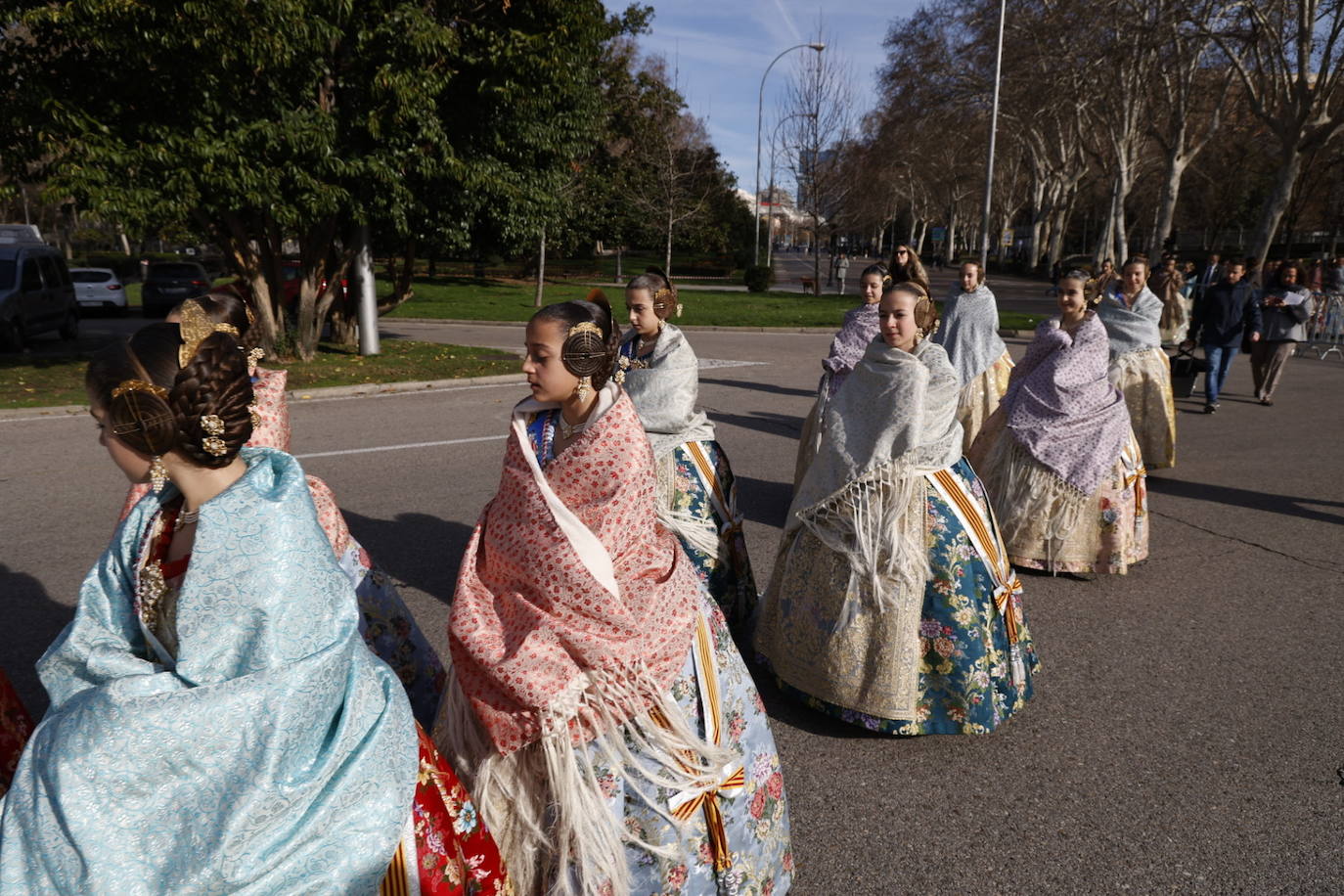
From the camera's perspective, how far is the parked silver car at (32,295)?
1510cm

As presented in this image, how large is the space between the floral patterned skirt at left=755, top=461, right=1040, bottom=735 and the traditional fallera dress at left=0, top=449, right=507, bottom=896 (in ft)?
7.05

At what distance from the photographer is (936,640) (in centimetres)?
369

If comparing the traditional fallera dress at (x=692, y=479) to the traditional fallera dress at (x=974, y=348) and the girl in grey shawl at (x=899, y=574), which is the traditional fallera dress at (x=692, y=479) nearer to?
the girl in grey shawl at (x=899, y=574)

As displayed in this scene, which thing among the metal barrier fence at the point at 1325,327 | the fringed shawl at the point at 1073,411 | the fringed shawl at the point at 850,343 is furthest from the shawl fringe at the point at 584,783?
the metal barrier fence at the point at 1325,327

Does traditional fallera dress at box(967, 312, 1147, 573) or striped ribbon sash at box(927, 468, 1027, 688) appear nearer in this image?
striped ribbon sash at box(927, 468, 1027, 688)

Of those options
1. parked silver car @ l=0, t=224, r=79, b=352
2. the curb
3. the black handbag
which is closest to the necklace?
the curb

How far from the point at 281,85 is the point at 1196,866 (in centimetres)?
1216

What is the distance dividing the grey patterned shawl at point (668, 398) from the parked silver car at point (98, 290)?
77.3ft

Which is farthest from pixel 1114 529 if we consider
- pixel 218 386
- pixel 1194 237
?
pixel 1194 237

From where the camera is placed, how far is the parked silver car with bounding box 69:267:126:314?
23391 mm

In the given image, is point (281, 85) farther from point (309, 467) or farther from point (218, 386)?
point (218, 386)

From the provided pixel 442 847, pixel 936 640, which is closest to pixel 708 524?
pixel 936 640

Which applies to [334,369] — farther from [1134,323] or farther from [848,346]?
[1134,323]

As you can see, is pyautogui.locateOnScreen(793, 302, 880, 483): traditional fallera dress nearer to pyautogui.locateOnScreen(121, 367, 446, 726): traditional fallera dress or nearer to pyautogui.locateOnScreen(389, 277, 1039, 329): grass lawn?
pyautogui.locateOnScreen(121, 367, 446, 726): traditional fallera dress
